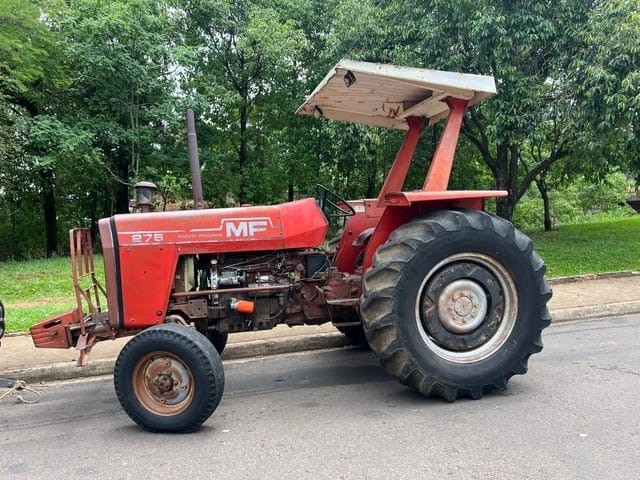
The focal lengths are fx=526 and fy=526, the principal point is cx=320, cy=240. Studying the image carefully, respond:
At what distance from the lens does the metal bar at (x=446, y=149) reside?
442cm

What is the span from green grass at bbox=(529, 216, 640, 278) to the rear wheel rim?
7708mm

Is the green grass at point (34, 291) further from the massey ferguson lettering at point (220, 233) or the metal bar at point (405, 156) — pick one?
the metal bar at point (405, 156)

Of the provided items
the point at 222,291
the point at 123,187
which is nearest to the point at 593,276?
the point at 222,291

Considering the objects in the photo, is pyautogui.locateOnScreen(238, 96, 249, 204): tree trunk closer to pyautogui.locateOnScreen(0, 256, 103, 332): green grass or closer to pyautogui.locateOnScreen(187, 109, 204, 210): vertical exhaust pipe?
pyautogui.locateOnScreen(0, 256, 103, 332): green grass

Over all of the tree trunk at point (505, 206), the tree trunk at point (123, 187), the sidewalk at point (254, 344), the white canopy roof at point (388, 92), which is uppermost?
the tree trunk at point (123, 187)

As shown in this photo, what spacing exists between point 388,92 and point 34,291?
8327 millimetres

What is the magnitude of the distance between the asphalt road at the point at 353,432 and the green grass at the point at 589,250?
557 centimetres

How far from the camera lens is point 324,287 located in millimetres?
4566

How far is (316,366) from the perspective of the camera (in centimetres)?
531

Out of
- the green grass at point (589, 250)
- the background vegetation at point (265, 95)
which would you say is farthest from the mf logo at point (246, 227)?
the background vegetation at point (265, 95)

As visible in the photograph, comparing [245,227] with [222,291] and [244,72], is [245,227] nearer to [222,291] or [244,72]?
[222,291]

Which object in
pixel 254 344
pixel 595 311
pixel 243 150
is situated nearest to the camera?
pixel 254 344

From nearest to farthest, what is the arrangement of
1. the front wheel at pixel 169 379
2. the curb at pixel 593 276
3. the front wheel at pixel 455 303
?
the front wheel at pixel 169 379
the front wheel at pixel 455 303
the curb at pixel 593 276

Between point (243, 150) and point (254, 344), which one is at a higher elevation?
point (243, 150)
